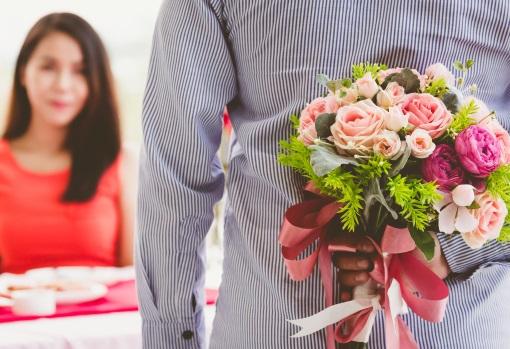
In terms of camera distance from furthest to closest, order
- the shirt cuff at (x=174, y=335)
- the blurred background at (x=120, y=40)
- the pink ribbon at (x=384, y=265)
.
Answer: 1. the blurred background at (x=120, y=40)
2. the shirt cuff at (x=174, y=335)
3. the pink ribbon at (x=384, y=265)

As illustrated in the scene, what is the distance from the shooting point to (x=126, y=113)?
2.91 meters

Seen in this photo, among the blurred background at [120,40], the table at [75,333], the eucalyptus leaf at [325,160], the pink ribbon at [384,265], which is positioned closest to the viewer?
the eucalyptus leaf at [325,160]

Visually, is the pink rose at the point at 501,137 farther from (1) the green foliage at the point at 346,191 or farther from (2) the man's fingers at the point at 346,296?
(2) the man's fingers at the point at 346,296

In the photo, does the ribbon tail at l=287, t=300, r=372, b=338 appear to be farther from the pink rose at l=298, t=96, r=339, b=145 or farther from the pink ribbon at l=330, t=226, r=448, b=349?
the pink rose at l=298, t=96, r=339, b=145

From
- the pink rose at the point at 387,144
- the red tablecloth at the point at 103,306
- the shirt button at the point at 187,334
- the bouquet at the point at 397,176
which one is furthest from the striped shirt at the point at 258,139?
the red tablecloth at the point at 103,306

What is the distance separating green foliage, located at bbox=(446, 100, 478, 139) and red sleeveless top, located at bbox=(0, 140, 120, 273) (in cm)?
192

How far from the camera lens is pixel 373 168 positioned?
0.85m

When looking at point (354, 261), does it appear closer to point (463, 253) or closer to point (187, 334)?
point (463, 253)

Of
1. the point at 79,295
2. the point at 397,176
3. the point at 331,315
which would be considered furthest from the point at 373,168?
the point at 79,295

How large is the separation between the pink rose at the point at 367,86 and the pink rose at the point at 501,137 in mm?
142

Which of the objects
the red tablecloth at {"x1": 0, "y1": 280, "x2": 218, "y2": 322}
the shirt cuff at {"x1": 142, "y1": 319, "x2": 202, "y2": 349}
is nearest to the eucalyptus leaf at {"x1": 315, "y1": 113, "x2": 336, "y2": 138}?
the shirt cuff at {"x1": 142, "y1": 319, "x2": 202, "y2": 349}

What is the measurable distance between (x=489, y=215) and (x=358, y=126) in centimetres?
19

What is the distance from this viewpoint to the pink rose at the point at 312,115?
902mm

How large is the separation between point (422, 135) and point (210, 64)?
421 millimetres
